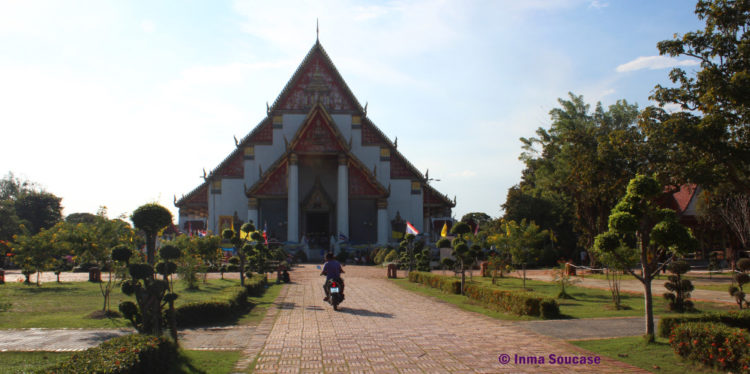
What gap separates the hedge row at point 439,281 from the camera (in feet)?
64.2

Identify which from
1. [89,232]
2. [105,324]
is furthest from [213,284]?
[105,324]

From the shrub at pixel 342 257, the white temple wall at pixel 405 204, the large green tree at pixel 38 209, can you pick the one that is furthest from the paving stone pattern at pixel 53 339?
the large green tree at pixel 38 209

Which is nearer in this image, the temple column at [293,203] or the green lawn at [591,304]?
the green lawn at [591,304]

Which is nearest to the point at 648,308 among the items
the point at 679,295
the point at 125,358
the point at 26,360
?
the point at 679,295

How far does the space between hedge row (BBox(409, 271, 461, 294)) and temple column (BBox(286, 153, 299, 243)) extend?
19345 mm

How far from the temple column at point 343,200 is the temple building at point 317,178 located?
0.08 meters

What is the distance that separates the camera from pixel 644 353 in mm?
8797

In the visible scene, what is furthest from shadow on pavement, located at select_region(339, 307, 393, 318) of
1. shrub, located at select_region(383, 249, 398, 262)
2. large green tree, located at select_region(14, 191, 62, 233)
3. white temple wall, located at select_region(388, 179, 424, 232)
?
large green tree, located at select_region(14, 191, 62, 233)

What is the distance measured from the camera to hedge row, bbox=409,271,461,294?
64.2 feet

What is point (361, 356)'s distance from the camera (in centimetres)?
873

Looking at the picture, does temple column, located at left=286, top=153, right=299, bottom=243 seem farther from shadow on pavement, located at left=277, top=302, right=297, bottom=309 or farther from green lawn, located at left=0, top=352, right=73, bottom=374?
green lawn, located at left=0, top=352, right=73, bottom=374

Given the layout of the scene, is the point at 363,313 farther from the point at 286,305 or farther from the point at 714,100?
the point at 714,100

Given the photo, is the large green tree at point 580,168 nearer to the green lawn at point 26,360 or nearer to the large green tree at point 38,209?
the green lawn at point 26,360

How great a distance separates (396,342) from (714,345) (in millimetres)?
4866
